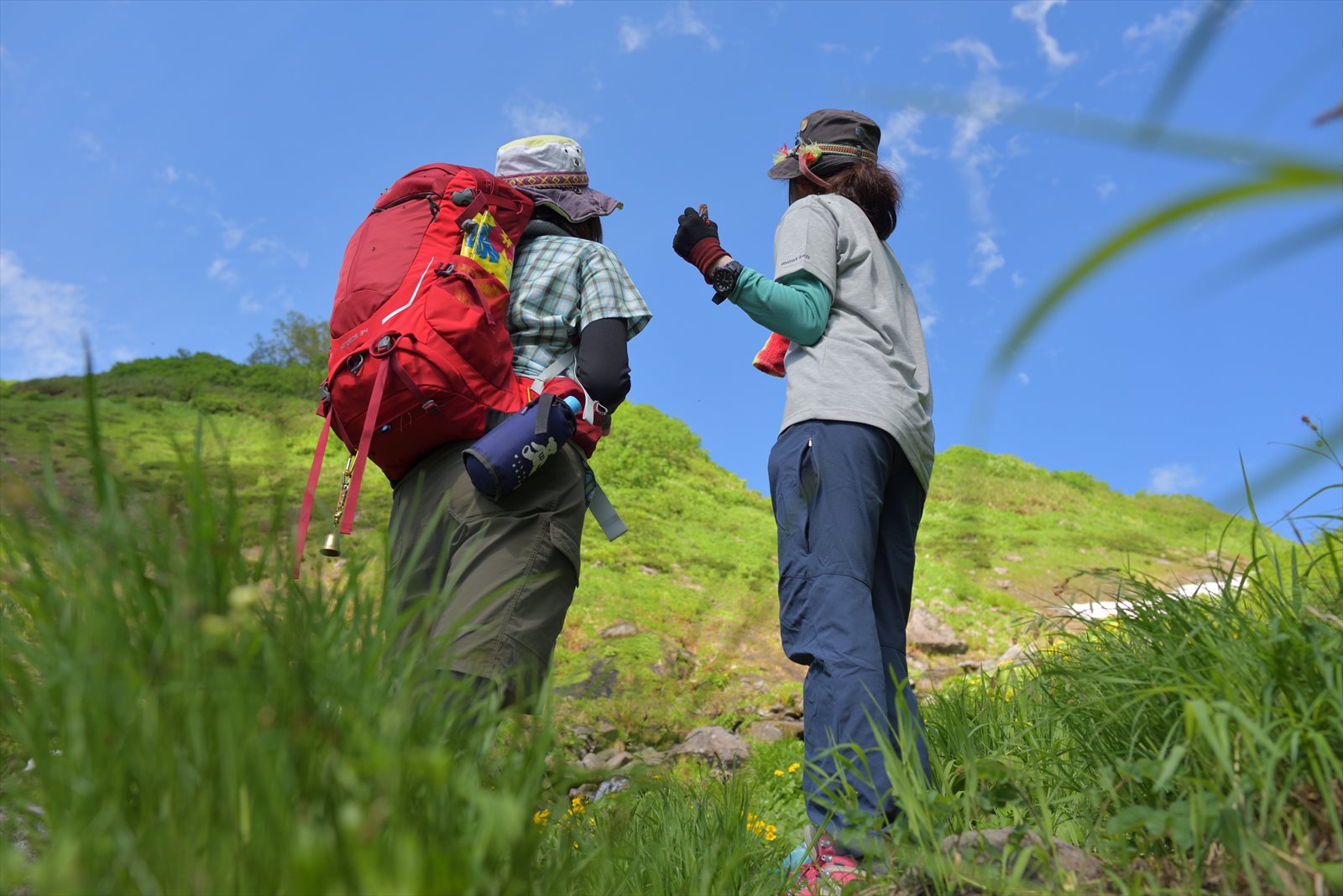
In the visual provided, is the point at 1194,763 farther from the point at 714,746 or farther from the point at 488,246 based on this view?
the point at 714,746

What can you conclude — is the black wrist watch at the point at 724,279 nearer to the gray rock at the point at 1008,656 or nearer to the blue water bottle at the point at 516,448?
the blue water bottle at the point at 516,448

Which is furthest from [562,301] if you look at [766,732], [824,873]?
[766,732]

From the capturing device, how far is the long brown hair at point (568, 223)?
10.1ft

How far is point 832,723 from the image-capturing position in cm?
230

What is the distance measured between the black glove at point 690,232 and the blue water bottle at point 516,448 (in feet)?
2.43

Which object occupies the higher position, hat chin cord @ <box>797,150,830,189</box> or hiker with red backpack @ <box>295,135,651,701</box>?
hat chin cord @ <box>797,150,830,189</box>

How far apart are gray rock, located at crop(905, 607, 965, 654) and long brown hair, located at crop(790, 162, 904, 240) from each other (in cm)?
520

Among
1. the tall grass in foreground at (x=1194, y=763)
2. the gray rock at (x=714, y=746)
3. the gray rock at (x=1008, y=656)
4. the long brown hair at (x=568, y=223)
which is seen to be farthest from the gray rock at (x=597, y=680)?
the tall grass in foreground at (x=1194, y=763)

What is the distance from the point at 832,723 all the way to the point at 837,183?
1.75 meters

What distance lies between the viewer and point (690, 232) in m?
2.93

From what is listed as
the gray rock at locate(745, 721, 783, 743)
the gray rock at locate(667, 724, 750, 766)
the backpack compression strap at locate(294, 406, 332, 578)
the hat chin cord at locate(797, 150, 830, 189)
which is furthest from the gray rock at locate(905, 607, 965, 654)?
the backpack compression strap at locate(294, 406, 332, 578)

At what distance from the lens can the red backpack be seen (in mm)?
2453

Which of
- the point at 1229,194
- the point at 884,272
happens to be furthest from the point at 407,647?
the point at 884,272

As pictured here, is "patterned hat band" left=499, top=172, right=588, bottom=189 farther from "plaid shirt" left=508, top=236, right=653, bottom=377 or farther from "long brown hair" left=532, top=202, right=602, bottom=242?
"plaid shirt" left=508, top=236, right=653, bottom=377
